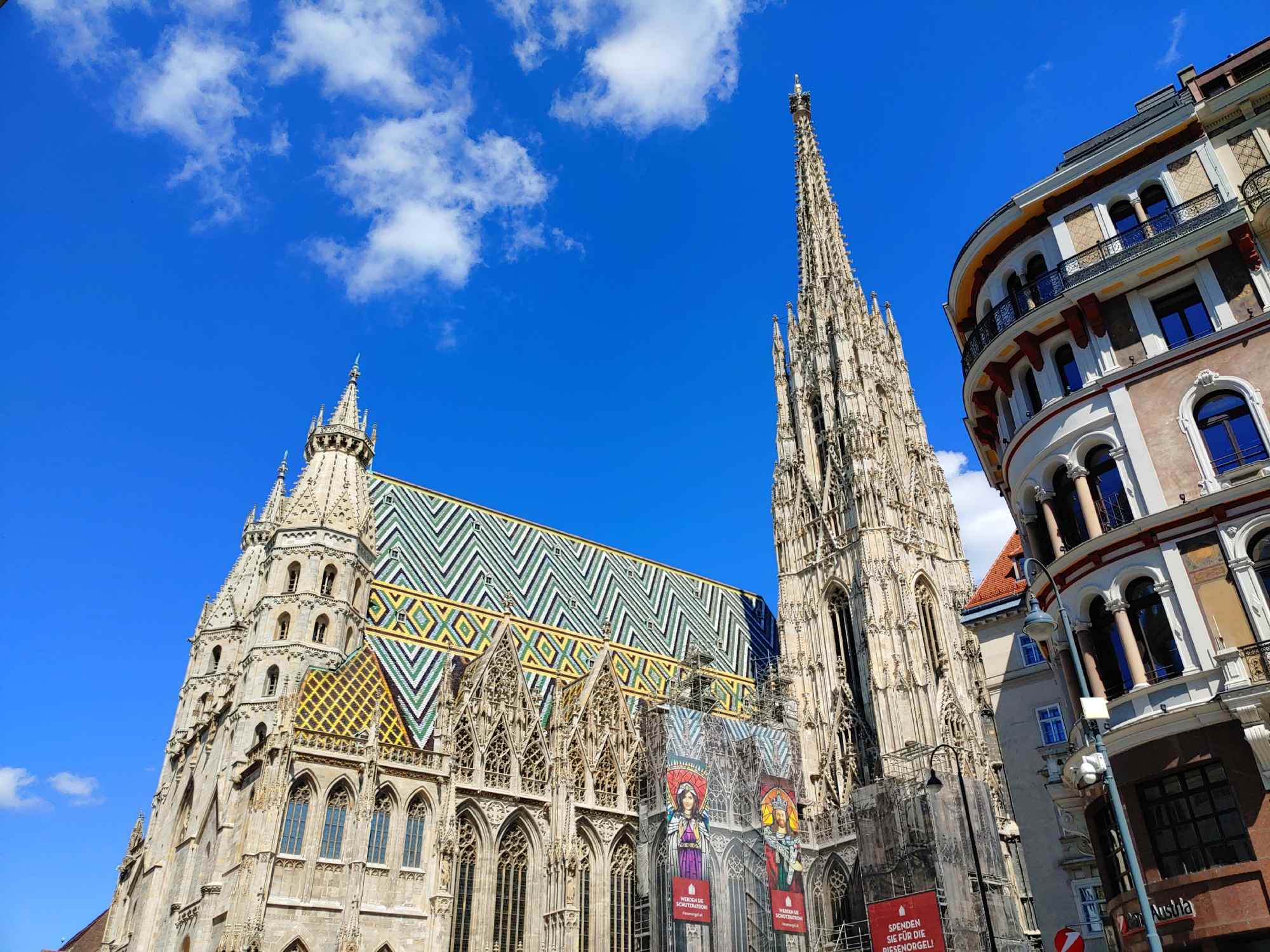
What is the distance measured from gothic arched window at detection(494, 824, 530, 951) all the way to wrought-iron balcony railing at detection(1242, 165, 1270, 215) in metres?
28.7

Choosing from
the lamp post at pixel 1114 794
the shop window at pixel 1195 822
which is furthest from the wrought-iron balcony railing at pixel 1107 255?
the shop window at pixel 1195 822

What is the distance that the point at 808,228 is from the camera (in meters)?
56.1

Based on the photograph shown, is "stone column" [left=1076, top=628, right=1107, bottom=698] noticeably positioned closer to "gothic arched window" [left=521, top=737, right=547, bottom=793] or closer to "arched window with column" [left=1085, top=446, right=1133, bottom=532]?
"arched window with column" [left=1085, top=446, right=1133, bottom=532]

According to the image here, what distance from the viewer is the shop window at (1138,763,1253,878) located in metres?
12.4

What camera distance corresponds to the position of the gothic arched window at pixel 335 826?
1137 inches

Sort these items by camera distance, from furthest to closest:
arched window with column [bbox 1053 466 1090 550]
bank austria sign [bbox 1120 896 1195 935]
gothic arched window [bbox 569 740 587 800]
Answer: gothic arched window [bbox 569 740 587 800]
arched window with column [bbox 1053 466 1090 550]
bank austria sign [bbox 1120 896 1195 935]

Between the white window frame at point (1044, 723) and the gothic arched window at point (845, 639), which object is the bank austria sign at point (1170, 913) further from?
the gothic arched window at point (845, 639)

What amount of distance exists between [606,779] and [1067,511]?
24.7 meters

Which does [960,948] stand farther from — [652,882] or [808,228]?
[808,228]

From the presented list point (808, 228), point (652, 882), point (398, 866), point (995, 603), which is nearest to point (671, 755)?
point (652, 882)

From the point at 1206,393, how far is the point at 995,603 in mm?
17461

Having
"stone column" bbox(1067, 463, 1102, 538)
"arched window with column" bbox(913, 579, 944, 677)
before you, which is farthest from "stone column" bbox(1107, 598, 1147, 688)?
"arched window with column" bbox(913, 579, 944, 677)

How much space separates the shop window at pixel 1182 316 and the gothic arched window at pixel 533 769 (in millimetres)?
26127

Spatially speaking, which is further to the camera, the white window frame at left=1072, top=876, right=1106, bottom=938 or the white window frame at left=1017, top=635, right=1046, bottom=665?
the white window frame at left=1017, top=635, right=1046, bottom=665
